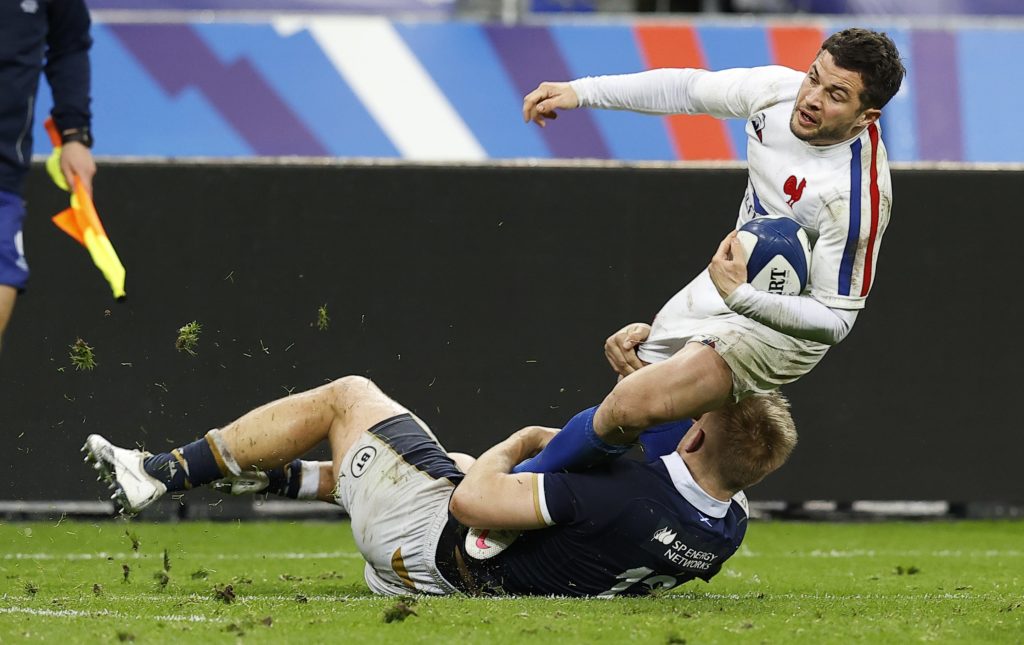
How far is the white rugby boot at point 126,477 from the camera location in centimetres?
525

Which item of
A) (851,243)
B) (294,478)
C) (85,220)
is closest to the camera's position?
(851,243)

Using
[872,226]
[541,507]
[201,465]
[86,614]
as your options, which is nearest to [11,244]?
[201,465]

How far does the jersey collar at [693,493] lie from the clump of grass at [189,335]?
3.71m

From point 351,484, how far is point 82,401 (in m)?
3.38

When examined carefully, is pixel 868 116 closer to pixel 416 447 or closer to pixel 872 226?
pixel 872 226

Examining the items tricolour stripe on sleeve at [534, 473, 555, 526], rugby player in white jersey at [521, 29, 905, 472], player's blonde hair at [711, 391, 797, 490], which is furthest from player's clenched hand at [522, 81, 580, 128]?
tricolour stripe on sleeve at [534, 473, 555, 526]

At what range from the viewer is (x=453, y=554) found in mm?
5039

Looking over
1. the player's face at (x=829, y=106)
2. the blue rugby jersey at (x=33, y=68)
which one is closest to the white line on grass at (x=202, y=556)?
the blue rugby jersey at (x=33, y=68)

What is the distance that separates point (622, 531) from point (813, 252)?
1213mm

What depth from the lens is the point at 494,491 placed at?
15.9 feet

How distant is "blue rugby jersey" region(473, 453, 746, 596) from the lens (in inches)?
191

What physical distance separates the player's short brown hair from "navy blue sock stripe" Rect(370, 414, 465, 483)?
1.98 meters

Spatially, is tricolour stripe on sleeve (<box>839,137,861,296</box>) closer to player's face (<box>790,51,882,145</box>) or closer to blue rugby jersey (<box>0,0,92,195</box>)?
player's face (<box>790,51,882,145</box>)

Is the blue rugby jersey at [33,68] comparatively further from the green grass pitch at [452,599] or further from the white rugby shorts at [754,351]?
the white rugby shorts at [754,351]
